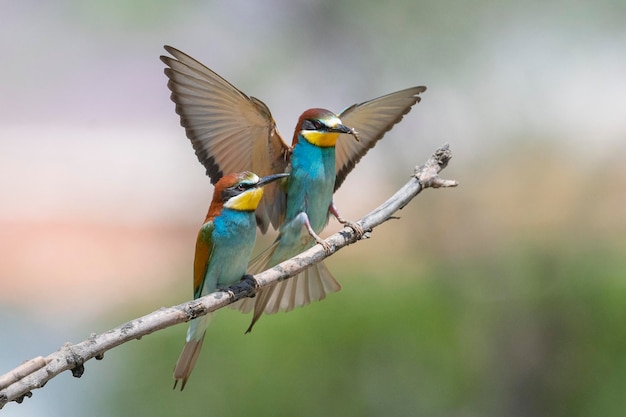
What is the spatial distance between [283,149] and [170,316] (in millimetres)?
533

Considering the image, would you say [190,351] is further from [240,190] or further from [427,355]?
[427,355]

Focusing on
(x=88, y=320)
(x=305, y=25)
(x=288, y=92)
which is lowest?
(x=88, y=320)

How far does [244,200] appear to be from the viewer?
4.76ft

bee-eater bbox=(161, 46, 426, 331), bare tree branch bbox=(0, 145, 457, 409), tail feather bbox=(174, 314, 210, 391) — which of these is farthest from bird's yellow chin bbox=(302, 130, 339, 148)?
tail feather bbox=(174, 314, 210, 391)

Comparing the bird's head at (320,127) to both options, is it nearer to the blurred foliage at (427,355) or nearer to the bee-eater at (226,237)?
the bee-eater at (226,237)

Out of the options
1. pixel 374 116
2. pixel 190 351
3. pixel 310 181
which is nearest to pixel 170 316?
pixel 190 351

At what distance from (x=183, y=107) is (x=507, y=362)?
2.15m

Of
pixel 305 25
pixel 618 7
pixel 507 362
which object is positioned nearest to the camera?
pixel 507 362

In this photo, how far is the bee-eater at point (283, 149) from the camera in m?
1.47

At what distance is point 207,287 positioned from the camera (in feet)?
4.95

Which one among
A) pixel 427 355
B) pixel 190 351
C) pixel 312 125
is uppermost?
pixel 312 125

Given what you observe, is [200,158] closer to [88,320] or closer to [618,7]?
[618,7]

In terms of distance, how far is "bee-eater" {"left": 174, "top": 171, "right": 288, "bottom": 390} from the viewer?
56.7 inches

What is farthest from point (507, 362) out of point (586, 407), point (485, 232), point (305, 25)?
point (305, 25)
